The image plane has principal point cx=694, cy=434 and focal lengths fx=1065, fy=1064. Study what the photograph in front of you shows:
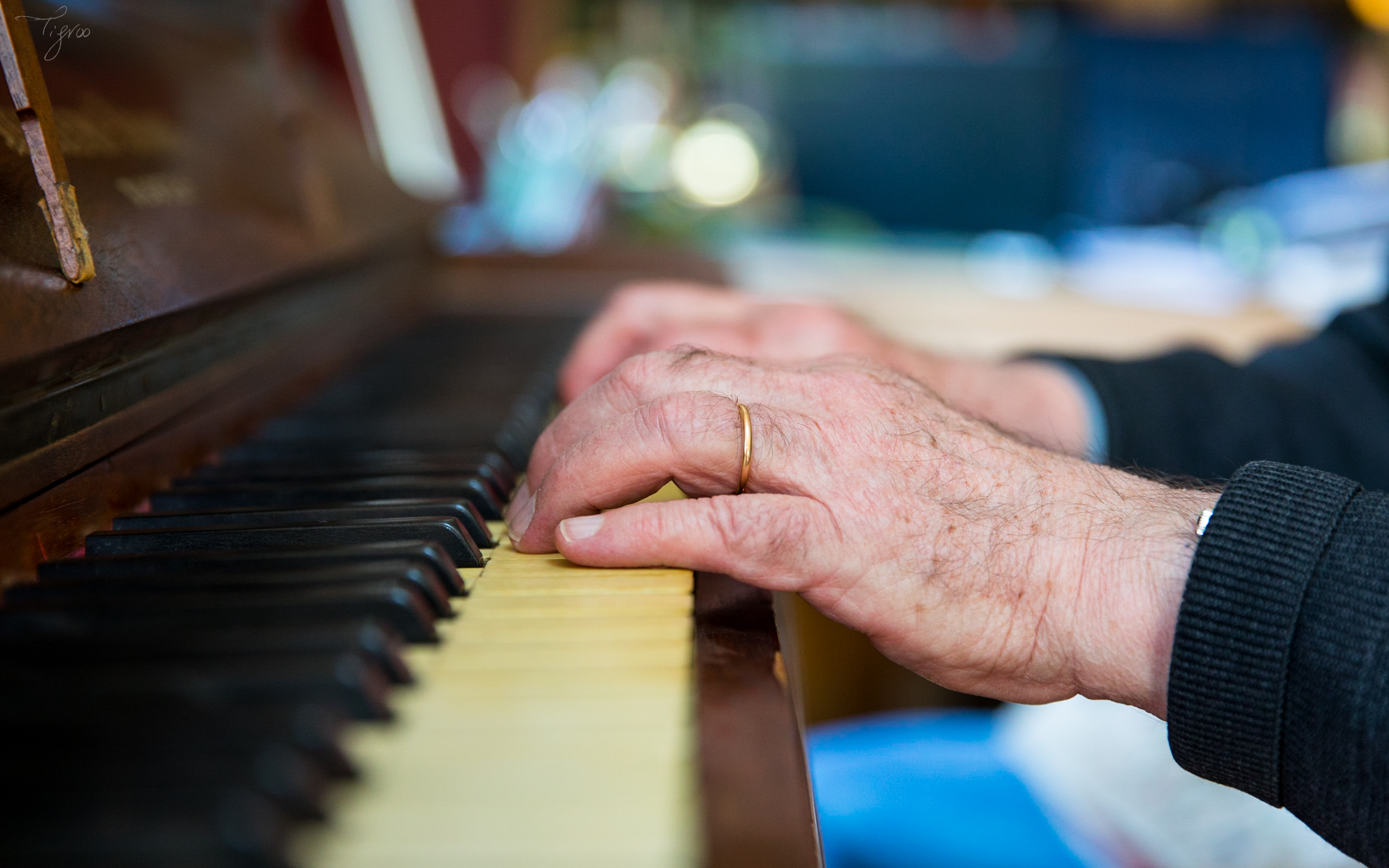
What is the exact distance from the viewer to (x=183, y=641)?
1.70ft

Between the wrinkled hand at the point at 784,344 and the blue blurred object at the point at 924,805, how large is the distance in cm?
52

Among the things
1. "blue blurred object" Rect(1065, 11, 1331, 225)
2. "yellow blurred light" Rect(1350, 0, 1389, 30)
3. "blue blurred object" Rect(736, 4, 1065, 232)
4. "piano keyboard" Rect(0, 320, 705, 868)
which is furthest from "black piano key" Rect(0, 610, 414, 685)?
"yellow blurred light" Rect(1350, 0, 1389, 30)

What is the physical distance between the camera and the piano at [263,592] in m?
0.41

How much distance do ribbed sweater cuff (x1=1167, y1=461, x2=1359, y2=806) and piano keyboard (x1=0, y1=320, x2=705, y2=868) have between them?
0.32 meters

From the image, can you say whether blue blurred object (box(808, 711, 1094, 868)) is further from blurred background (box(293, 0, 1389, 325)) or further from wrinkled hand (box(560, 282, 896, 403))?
blurred background (box(293, 0, 1389, 325))

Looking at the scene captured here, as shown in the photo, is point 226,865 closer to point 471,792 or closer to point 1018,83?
point 471,792

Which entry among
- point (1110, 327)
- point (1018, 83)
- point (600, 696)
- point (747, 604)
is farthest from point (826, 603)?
point (1018, 83)

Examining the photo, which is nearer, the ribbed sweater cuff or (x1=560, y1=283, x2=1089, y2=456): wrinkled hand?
the ribbed sweater cuff

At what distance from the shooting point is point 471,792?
0.43 m

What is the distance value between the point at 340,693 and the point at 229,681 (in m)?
0.05

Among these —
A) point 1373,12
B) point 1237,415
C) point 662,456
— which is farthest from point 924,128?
point 662,456

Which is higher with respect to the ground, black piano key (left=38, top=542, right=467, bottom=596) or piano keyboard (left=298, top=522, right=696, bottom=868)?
black piano key (left=38, top=542, right=467, bottom=596)

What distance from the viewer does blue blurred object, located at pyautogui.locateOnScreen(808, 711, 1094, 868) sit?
1.30 m
